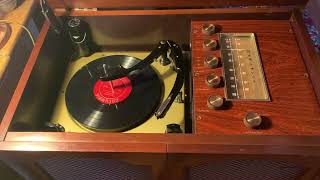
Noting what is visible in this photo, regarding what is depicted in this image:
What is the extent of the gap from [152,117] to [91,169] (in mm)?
227

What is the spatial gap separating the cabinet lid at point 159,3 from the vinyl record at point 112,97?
0.58 feet


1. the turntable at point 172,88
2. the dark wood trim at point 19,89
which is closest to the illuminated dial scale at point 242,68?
the turntable at point 172,88

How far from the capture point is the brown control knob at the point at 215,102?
0.79 metres

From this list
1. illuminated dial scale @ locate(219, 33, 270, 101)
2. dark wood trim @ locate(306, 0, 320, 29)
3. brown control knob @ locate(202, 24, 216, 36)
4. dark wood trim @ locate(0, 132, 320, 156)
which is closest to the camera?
dark wood trim @ locate(0, 132, 320, 156)

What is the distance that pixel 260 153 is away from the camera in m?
0.70

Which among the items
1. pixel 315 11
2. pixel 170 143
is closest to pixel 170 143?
pixel 170 143

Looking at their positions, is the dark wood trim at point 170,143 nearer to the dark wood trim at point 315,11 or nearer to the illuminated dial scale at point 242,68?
the illuminated dial scale at point 242,68

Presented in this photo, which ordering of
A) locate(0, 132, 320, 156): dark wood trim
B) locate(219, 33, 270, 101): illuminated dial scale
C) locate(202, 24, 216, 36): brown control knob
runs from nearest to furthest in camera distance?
locate(0, 132, 320, 156): dark wood trim → locate(219, 33, 270, 101): illuminated dial scale → locate(202, 24, 216, 36): brown control knob

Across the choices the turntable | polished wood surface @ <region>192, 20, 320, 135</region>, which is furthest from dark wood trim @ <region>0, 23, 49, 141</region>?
polished wood surface @ <region>192, 20, 320, 135</region>

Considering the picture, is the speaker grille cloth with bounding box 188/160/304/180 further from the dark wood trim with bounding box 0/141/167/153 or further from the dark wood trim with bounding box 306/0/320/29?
the dark wood trim with bounding box 306/0/320/29

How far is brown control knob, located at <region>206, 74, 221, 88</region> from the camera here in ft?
2.73

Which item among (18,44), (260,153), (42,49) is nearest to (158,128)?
(260,153)

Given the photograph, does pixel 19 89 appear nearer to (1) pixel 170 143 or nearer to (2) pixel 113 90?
(2) pixel 113 90

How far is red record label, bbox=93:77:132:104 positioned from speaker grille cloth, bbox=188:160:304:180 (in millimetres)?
313
